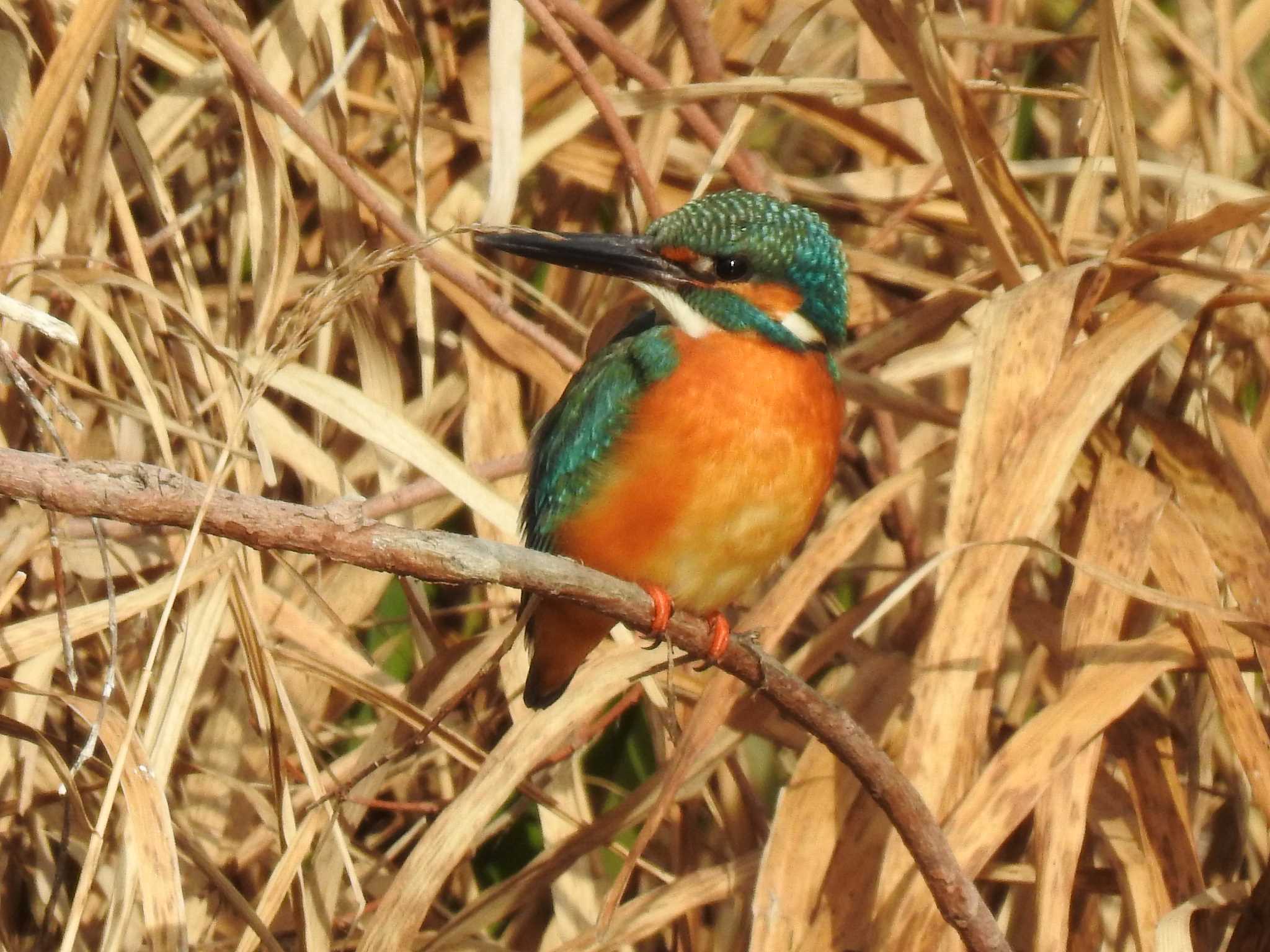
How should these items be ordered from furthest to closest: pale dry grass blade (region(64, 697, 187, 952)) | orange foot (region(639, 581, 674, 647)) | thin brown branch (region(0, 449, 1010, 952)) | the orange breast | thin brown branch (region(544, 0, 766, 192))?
thin brown branch (region(544, 0, 766, 192)), the orange breast, pale dry grass blade (region(64, 697, 187, 952)), orange foot (region(639, 581, 674, 647)), thin brown branch (region(0, 449, 1010, 952))

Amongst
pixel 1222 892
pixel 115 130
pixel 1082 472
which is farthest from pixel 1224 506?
pixel 115 130

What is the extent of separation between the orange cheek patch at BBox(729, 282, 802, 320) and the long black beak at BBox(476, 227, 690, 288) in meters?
0.12

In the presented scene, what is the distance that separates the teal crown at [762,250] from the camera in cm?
232

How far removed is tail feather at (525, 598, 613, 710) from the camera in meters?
2.32

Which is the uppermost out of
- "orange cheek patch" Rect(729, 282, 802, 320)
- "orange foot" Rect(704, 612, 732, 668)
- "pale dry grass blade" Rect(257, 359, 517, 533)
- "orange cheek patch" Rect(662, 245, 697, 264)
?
"orange cheek patch" Rect(662, 245, 697, 264)

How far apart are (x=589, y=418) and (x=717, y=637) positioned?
43cm

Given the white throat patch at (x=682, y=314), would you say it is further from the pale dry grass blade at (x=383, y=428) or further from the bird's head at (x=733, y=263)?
the pale dry grass blade at (x=383, y=428)

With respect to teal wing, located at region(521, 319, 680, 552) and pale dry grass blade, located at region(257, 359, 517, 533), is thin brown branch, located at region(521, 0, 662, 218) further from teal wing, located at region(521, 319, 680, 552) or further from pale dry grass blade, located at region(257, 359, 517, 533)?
pale dry grass blade, located at region(257, 359, 517, 533)

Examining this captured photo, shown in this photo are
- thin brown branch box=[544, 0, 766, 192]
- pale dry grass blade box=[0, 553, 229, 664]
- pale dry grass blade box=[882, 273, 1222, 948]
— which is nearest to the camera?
pale dry grass blade box=[882, 273, 1222, 948]

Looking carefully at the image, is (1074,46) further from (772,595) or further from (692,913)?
(692,913)

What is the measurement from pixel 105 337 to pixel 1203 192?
1.88 m

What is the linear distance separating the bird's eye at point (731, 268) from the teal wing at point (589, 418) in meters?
0.13

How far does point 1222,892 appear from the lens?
2.13 m

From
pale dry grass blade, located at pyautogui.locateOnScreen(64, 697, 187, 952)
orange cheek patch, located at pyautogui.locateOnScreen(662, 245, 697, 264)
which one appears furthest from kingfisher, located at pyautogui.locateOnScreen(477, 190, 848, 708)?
pale dry grass blade, located at pyautogui.locateOnScreen(64, 697, 187, 952)
